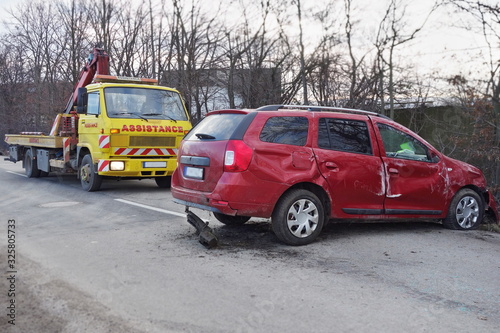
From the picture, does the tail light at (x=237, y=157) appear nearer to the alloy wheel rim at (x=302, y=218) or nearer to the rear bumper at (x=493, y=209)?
the alloy wheel rim at (x=302, y=218)

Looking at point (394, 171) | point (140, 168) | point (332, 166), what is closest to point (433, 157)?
point (394, 171)

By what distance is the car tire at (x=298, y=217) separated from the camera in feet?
19.0

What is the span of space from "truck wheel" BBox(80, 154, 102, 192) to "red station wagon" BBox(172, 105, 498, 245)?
5.07m

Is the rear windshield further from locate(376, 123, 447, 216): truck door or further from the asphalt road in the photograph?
locate(376, 123, 447, 216): truck door

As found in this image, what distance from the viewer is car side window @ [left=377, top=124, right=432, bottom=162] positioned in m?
6.72

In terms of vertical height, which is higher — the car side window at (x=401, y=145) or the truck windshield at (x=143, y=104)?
the truck windshield at (x=143, y=104)

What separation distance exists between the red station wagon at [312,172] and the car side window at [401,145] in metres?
0.01

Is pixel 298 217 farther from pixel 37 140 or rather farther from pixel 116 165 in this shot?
pixel 37 140

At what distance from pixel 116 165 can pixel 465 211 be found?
7001mm

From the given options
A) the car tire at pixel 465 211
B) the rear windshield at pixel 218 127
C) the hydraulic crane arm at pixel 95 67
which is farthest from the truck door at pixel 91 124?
the car tire at pixel 465 211

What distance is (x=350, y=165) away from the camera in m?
6.28

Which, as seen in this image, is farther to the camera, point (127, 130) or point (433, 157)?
point (127, 130)

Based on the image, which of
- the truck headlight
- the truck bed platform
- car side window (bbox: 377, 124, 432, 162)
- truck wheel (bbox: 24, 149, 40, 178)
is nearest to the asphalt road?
car side window (bbox: 377, 124, 432, 162)

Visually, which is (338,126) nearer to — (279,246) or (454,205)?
(279,246)
